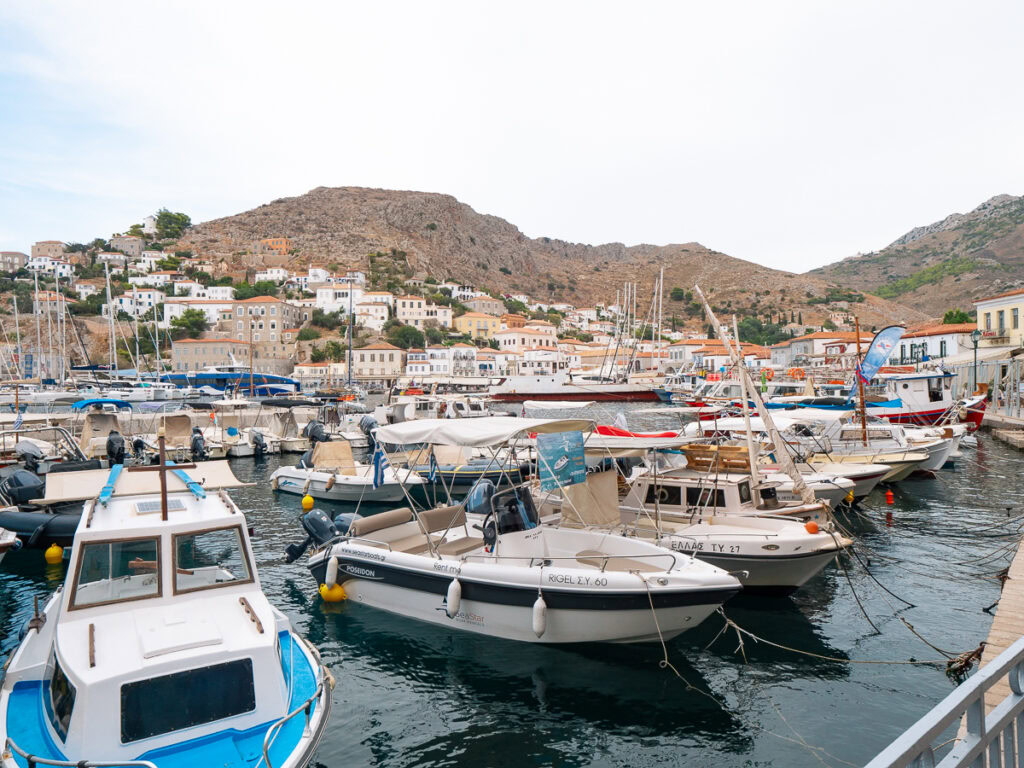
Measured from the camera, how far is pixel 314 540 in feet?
48.5

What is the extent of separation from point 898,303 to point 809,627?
18817 cm

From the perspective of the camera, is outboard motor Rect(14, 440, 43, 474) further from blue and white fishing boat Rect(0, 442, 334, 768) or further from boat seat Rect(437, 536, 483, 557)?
boat seat Rect(437, 536, 483, 557)

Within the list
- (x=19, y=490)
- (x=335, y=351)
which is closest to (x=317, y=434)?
(x=19, y=490)

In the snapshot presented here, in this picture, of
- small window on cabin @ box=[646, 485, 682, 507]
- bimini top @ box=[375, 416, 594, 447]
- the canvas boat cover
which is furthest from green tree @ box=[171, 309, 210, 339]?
small window on cabin @ box=[646, 485, 682, 507]

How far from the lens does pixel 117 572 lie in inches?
304

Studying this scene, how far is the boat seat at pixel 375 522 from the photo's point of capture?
13.1 meters

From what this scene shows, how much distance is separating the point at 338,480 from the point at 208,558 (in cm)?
1614

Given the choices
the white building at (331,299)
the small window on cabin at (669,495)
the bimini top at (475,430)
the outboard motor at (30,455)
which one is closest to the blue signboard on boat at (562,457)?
the bimini top at (475,430)

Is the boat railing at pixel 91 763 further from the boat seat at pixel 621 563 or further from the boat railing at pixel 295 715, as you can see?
the boat seat at pixel 621 563

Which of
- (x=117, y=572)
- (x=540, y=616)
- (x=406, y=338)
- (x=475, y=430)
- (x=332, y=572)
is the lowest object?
(x=332, y=572)

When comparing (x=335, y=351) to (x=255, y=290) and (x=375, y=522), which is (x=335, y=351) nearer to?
(x=255, y=290)

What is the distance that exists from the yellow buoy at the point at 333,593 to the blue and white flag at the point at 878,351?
20007 millimetres

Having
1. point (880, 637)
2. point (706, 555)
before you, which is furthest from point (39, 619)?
point (880, 637)

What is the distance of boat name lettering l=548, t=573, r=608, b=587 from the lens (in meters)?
9.90
